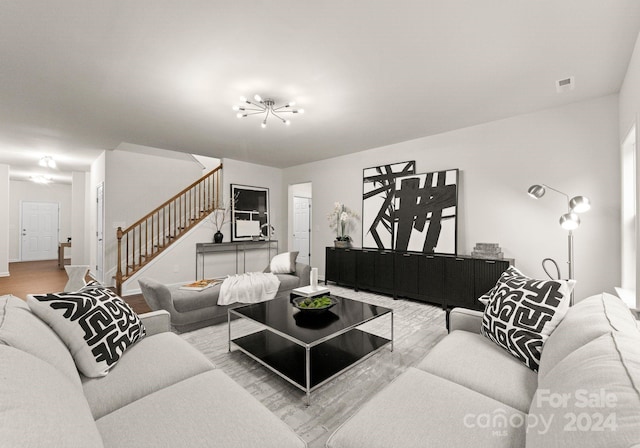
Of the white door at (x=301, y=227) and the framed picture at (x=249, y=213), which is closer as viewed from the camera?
the framed picture at (x=249, y=213)

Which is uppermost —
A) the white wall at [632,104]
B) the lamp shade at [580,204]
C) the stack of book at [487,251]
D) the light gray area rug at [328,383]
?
the white wall at [632,104]

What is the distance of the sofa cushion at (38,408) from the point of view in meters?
0.63

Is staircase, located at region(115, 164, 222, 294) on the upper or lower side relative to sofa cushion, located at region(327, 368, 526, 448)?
upper

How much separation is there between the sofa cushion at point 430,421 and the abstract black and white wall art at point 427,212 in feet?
10.9

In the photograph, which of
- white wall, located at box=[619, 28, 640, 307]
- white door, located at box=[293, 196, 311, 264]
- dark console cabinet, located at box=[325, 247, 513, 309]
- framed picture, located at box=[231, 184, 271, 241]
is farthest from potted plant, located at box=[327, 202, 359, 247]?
white wall, located at box=[619, 28, 640, 307]

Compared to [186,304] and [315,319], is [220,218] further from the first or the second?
[315,319]

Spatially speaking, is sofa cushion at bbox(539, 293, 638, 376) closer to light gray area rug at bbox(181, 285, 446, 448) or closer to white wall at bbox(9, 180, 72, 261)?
light gray area rug at bbox(181, 285, 446, 448)

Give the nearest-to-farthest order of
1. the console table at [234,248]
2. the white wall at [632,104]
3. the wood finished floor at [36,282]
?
the white wall at [632,104] → the wood finished floor at [36,282] → the console table at [234,248]

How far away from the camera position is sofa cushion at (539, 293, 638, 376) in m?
1.15

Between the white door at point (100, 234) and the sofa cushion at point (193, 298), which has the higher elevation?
the white door at point (100, 234)

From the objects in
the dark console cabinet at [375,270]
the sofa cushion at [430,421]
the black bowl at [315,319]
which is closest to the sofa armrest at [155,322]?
the black bowl at [315,319]

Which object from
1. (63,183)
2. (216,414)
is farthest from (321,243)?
(63,183)

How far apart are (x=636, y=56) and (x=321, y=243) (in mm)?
5127

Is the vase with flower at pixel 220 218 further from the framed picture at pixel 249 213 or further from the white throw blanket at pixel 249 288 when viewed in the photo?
the white throw blanket at pixel 249 288
